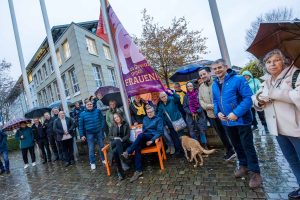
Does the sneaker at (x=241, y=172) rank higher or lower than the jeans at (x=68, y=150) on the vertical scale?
lower

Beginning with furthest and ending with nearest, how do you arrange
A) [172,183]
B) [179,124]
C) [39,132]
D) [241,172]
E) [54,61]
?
1. [39,132]
2. [54,61]
3. [179,124]
4. [172,183]
5. [241,172]

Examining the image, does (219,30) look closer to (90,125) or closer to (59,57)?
(90,125)

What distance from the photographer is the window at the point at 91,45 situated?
20.9 meters

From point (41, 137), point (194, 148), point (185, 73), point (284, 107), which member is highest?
point (185, 73)

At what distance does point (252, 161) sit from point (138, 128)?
3.07 meters

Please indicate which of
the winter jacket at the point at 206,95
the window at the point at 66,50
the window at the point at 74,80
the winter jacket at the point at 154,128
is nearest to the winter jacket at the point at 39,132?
the winter jacket at the point at 154,128

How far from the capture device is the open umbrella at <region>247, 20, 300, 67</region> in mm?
2618

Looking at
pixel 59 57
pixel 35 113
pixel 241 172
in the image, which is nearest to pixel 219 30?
Result: pixel 241 172

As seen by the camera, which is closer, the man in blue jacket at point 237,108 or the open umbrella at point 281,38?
the open umbrella at point 281,38

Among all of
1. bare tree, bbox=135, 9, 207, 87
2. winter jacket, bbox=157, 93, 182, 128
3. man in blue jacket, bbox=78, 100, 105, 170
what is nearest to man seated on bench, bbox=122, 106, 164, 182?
winter jacket, bbox=157, 93, 182, 128

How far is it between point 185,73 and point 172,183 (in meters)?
5.10

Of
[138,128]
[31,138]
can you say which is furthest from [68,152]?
[138,128]

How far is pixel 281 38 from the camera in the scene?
284 centimetres

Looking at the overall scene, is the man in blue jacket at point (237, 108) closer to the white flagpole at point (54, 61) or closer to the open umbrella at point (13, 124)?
the white flagpole at point (54, 61)
